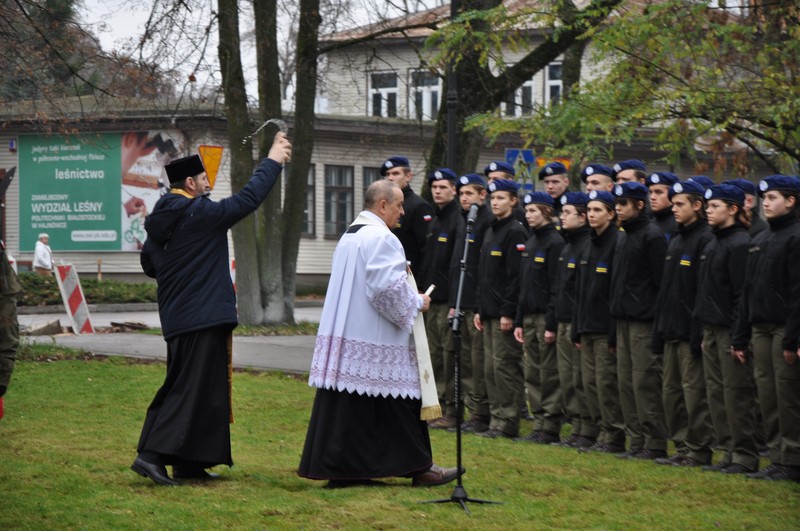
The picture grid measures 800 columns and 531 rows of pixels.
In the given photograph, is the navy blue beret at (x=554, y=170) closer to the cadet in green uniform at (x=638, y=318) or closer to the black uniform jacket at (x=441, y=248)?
the black uniform jacket at (x=441, y=248)

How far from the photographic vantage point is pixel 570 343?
11750 millimetres

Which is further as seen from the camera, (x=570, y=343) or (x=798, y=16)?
(x=798, y=16)

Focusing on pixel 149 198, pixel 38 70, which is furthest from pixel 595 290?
pixel 149 198

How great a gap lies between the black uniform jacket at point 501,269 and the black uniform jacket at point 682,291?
187 cm

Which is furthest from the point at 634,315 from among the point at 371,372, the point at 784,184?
the point at 371,372

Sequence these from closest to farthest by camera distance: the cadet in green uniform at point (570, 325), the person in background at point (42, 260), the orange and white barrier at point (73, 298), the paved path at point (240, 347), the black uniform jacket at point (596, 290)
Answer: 1. the black uniform jacket at point (596, 290)
2. the cadet in green uniform at point (570, 325)
3. the paved path at point (240, 347)
4. the orange and white barrier at point (73, 298)
5. the person in background at point (42, 260)

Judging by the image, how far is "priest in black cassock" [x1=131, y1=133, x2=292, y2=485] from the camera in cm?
917

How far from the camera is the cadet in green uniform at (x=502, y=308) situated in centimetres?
1227

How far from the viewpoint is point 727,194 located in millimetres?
10297

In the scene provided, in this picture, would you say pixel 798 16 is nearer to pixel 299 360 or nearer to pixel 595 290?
pixel 595 290

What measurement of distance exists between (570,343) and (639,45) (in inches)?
187

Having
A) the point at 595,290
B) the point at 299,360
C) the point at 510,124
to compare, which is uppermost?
the point at 510,124

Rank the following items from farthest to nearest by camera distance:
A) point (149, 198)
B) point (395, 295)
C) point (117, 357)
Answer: point (149, 198), point (117, 357), point (395, 295)

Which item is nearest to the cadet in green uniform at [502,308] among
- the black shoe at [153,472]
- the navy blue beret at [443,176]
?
the navy blue beret at [443,176]
